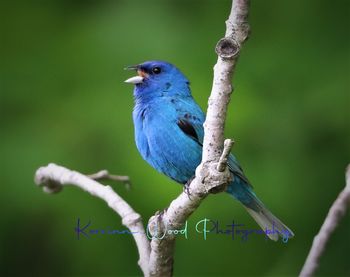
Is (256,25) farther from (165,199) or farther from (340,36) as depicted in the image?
(165,199)

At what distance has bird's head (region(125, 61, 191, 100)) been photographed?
14.3 ft

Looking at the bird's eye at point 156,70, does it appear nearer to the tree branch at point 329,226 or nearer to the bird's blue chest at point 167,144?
the bird's blue chest at point 167,144

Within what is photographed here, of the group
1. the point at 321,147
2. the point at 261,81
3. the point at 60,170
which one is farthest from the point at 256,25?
the point at 60,170

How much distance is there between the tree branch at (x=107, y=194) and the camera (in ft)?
10.1

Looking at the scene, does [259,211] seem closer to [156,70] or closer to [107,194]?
[156,70]

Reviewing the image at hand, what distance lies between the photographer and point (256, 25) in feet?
17.5

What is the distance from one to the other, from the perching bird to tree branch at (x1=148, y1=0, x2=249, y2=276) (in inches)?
39.5

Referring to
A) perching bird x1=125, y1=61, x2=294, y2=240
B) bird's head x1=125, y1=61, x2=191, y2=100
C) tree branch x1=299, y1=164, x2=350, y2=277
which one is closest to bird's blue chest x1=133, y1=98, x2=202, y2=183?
perching bird x1=125, y1=61, x2=294, y2=240

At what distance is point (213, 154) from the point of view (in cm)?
268

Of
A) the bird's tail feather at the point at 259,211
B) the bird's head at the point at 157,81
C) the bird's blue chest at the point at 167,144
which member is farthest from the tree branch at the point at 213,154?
the bird's head at the point at 157,81

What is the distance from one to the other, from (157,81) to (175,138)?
0.54 meters

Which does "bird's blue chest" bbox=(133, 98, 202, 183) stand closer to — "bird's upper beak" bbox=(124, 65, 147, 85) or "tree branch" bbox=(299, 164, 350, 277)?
"bird's upper beak" bbox=(124, 65, 147, 85)

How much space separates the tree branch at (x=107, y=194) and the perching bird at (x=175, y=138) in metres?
0.63

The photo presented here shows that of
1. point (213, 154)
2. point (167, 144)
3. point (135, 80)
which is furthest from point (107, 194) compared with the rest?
point (135, 80)
